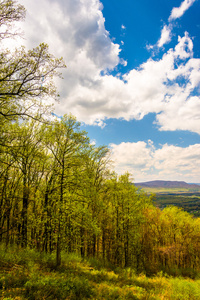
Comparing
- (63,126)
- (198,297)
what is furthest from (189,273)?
(63,126)

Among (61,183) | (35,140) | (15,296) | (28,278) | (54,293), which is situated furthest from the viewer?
(35,140)

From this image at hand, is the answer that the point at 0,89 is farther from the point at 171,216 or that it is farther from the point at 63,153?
the point at 171,216

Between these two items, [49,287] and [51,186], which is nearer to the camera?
[49,287]

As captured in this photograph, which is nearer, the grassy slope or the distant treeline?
the grassy slope

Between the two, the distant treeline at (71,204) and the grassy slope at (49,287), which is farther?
the distant treeline at (71,204)

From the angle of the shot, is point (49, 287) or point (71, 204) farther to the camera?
point (71, 204)

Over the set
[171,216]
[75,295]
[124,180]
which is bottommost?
[171,216]

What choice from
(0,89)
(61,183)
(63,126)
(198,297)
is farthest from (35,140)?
(198,297)

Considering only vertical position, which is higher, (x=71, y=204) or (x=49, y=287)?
(x=71, y=204)

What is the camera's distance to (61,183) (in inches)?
433

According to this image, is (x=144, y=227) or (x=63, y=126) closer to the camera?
(x=63, y=126)

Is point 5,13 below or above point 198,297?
above

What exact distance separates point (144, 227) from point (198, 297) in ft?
70.6

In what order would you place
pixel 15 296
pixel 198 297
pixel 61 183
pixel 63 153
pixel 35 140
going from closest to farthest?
pixel 15 296
pixel 198 297
pixel 61 183
pixel 63 153
pixel 35 140
